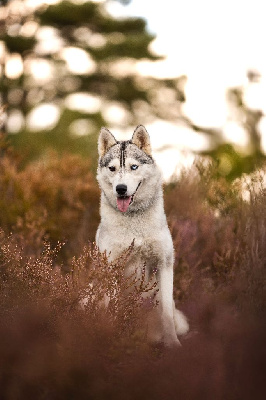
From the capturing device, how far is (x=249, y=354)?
11.7 feet

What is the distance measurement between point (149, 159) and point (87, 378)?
2.50m

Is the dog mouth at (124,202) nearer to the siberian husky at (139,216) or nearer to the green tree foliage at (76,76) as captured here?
the siberian husky at (139,216)

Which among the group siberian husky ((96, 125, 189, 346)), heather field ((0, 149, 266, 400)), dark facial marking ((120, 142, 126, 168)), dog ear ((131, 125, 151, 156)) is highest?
dog ear ((131, 125, 151, 156))

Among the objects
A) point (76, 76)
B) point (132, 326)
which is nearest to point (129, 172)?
point (132, 326)

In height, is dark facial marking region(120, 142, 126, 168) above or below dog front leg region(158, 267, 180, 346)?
above

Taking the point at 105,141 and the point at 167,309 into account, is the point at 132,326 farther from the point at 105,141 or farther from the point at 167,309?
the point at 105,141

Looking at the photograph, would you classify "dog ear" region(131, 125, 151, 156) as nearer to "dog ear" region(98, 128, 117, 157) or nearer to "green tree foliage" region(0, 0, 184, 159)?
"dog ear" region(98, 128, 117, 157)

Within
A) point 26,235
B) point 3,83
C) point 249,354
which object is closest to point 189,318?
point 249,354

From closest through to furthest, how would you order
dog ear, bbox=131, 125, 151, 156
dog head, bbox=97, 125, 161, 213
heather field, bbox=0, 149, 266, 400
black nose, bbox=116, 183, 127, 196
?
1. heather field, bbox=0, 149, 266, 400
2. black nose, bbox=116, 183, 127, 196
3. dog head, bbox=97, 125, 161, 213
4. dog ear, bbox=131, 125, 151, 156

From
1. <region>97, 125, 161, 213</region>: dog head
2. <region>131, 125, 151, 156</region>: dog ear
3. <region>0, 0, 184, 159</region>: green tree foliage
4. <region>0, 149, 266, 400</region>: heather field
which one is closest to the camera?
<region>0, 149, 266, 400</region>: heather field

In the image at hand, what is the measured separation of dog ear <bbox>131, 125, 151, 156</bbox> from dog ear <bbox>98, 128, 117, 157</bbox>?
237 mm

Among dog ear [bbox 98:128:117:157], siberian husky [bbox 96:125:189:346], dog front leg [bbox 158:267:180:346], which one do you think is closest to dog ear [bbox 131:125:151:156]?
siberian husky [bbox 96:125:189:346]

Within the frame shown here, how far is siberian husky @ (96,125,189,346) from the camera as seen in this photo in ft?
16.8

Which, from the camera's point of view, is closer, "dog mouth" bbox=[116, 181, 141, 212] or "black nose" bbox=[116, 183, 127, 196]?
"black nose" bbox=[116, 183, 127, 196]
